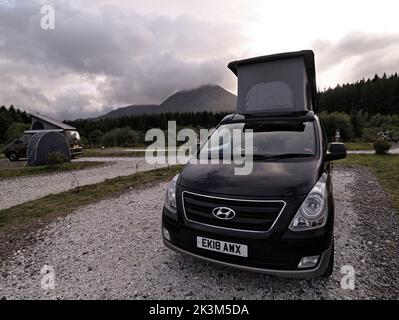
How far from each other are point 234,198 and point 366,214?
3.78 metres

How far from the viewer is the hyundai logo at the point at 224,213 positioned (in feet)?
7.43

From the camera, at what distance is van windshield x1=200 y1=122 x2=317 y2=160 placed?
2967mm

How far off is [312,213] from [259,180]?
57 centimetres

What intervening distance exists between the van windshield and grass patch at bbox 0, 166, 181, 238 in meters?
3.94

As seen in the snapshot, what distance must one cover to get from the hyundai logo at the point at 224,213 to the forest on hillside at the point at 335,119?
39279 mm

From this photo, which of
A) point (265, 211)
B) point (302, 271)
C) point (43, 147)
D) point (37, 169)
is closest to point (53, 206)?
point (265, 211)

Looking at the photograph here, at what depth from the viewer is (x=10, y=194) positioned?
7711 mm

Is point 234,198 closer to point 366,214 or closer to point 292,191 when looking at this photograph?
point 292,191

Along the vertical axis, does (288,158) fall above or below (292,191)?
above

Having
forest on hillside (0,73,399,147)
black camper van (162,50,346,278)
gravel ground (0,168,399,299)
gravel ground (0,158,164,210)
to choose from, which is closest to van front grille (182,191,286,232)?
black camper van (162,50,346,278)

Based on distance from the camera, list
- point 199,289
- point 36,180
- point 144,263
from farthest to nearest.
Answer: point 36,180 < point 144,263 < point 199,289

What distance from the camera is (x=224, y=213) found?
2.29 m

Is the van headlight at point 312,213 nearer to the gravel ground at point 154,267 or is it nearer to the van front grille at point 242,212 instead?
the van front grille at point 242,212

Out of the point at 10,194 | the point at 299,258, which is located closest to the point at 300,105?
the point at 299,258
